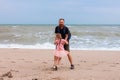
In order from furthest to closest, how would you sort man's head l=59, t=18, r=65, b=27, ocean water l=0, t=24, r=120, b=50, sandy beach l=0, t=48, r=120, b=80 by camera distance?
1. ocean water l=0, t=24, r=120, b=50
2. man's head l=59, t=18, r=65, b=27
3. sandy beach l=0, t=48, r=120, b=80

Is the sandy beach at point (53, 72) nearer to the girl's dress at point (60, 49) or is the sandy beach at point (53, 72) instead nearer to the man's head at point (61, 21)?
the girl's dress at point (60, 49)

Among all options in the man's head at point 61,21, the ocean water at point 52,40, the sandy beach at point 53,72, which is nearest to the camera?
the sandy beach at point 53,72

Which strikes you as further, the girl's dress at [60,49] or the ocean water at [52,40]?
the ocean water at [52,40]

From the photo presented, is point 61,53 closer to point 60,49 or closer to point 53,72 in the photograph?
point 60,49

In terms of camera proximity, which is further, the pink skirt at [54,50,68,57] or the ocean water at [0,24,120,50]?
the ocean water at [0,24,120,50]

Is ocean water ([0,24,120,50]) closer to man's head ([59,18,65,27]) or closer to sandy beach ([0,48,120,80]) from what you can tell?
sandy beach ([0,48,120,80])

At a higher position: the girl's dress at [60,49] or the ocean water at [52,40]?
the girl's dress at [60,49]

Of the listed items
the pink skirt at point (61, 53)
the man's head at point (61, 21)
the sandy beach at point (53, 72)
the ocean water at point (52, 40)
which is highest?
the man's head at point (61, 21)

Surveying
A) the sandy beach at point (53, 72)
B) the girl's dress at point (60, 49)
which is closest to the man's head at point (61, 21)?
the girl's dress at point (60, 49)

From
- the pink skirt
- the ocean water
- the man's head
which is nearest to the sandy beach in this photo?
the pink skirt

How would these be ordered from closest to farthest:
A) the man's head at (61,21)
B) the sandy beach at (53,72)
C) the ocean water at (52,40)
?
1. the sandy beach at (53,72)
2. the man's head at (61,21)
3. the ocean water at (52,40)

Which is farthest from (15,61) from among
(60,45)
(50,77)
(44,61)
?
(50,77)

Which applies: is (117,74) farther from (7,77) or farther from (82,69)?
(7,77)

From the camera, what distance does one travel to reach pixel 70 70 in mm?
9352
